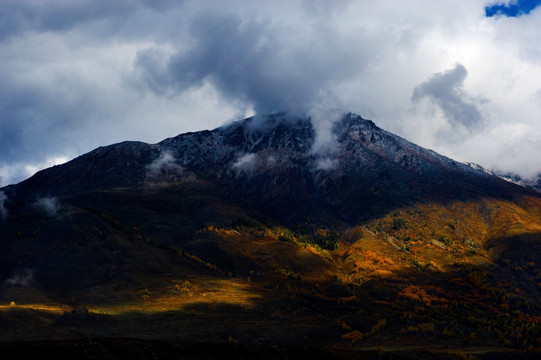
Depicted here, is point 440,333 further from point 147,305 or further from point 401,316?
point 147,305

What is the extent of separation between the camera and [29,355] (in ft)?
203

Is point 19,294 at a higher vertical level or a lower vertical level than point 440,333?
higher

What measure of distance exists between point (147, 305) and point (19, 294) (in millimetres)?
57704

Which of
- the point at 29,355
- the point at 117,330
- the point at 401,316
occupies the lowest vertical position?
the point at 401,316

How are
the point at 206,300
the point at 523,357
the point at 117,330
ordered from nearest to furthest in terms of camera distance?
the point at 523,357
the point at 117,330
the point at 206,300

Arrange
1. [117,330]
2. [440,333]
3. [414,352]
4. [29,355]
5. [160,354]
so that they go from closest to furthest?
[29,355] → [160,354] → [414,352] → [117,330] → [440,333]

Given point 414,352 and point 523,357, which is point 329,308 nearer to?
point 414,352

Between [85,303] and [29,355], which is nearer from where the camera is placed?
[29,355]

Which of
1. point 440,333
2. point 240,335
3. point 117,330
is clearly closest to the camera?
point 117,330

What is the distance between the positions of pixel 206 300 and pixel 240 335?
54070 millimetres

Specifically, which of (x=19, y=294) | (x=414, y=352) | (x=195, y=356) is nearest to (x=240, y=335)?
(x=414, y=352)

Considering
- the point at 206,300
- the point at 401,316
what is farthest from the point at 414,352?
the point at 206,300

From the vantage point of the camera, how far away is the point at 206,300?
180250 millimetres

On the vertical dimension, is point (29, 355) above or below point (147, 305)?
above
